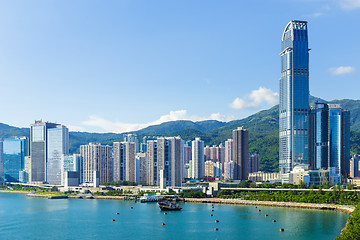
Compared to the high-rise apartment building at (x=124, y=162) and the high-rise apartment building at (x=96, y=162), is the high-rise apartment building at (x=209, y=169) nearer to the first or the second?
the high-rise apartment building at (x=124, y=162)

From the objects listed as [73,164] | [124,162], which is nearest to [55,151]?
[73,164]

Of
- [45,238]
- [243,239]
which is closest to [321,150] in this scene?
[243,239]

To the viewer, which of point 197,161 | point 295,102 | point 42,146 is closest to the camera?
point 295,102

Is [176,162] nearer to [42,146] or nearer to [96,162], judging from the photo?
[96,162]

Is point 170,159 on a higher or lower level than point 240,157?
higher

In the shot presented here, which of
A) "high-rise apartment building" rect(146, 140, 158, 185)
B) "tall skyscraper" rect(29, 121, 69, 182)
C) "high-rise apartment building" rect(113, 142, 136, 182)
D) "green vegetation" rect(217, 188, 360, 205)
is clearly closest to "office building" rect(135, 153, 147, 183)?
"high-rise apartment building" rect(113, 142, 136, 182)

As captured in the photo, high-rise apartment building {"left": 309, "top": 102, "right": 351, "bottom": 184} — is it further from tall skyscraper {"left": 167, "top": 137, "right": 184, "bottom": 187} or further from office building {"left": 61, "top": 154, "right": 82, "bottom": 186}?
office building {"left": 61, "top": 154, "right": 82, "bottom": 186}
